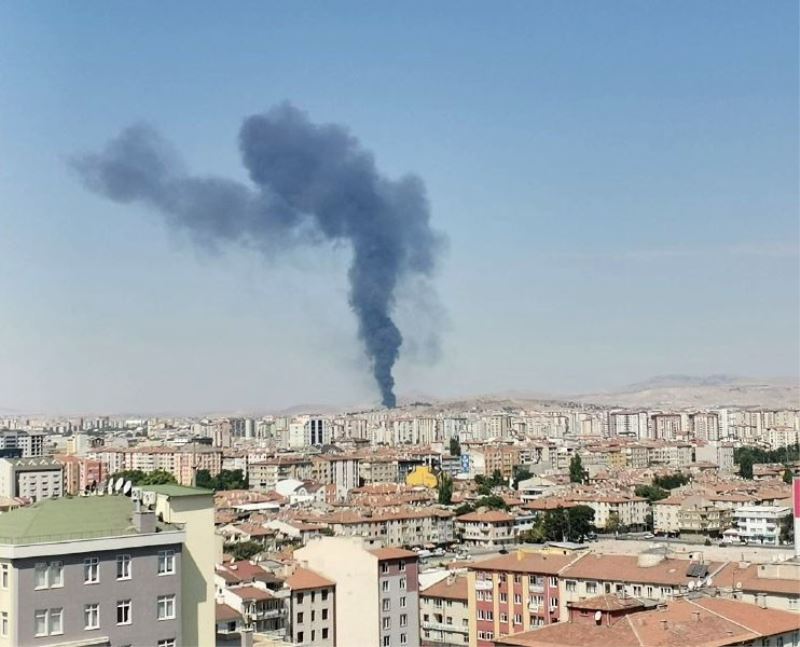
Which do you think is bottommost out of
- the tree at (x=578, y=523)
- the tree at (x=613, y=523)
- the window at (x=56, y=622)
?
the tree at (x=613, y=523)

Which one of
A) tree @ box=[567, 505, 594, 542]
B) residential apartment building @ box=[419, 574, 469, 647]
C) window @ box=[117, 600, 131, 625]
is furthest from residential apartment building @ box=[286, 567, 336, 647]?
tree @ box=[567, 505, 594, 542]

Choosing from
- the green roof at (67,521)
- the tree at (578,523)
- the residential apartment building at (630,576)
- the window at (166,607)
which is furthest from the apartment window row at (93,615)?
the tree at (578,523)

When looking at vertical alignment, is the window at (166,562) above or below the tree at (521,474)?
above

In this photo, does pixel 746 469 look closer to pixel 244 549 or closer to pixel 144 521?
pixel 244 549

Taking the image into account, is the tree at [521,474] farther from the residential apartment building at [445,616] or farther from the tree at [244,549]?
the residential apartment building at [445,616]

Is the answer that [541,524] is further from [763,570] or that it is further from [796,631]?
[796,631]

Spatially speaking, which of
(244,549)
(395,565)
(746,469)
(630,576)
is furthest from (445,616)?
(746,469)
